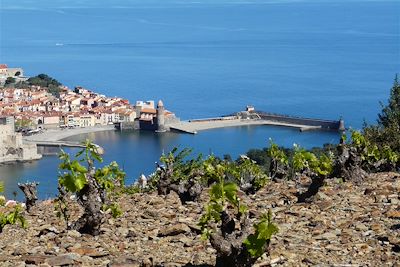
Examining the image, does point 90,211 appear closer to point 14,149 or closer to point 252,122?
point 14,149

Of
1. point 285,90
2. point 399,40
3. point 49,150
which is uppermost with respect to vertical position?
point 399,40

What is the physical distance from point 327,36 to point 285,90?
48.0 m

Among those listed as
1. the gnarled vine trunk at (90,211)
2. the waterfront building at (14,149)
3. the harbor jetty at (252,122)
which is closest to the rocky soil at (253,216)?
the gnarled vine trunk at (90,211)

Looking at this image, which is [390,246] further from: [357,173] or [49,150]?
[49,150]

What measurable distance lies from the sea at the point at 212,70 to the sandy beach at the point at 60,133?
112 cm

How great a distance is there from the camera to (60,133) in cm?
5062

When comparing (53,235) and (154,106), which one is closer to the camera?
(53,235)

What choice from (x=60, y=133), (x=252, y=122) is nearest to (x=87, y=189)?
(x=60, y=133)

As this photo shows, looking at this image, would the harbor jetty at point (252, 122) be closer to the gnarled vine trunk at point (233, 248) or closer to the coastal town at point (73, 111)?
the coastal town at point (73, 111)

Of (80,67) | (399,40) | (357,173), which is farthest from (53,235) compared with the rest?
(399,40)

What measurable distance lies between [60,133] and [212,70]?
25.2 m

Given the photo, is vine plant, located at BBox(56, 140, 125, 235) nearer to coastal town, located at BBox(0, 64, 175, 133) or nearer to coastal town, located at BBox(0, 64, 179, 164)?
coastal town, located at BBox(0, 64, 179, 164)

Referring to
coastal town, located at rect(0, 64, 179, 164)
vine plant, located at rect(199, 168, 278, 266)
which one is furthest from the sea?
vine plant, located at rect(199, 168, 278, 266)

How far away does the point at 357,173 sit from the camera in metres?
6.54
